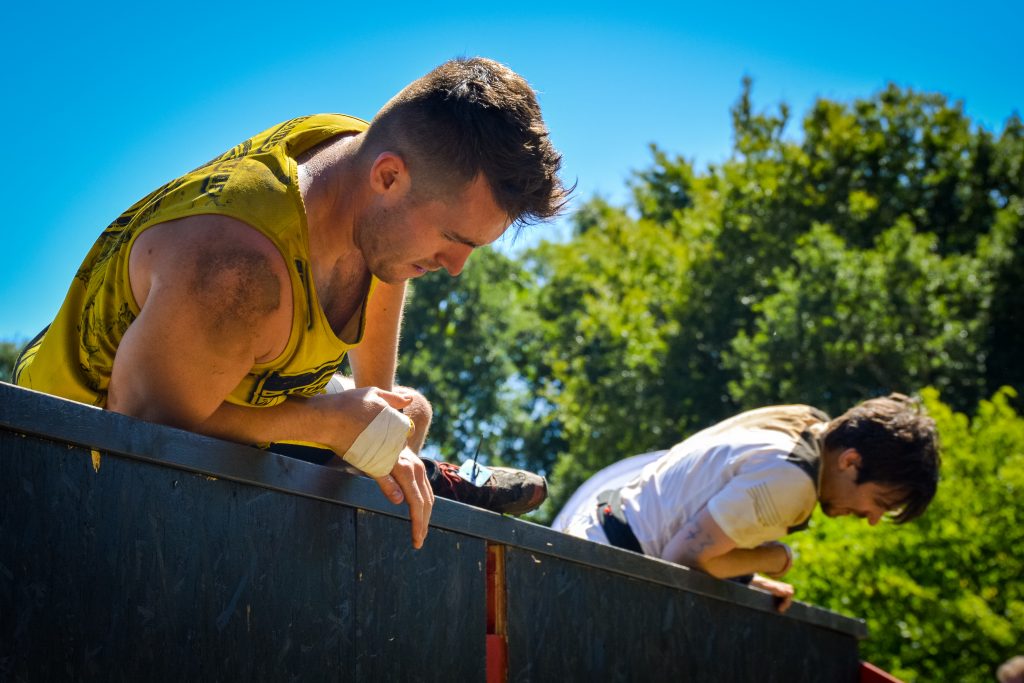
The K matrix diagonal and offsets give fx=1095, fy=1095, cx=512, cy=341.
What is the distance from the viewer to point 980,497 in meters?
9.20

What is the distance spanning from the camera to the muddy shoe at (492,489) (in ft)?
9.47

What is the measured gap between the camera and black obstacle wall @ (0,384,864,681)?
1.62 m

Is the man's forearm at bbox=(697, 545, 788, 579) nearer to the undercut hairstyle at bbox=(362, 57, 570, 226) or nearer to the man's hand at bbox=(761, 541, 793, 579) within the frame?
the man's hand at bbox=(761, 541, 793, 579)

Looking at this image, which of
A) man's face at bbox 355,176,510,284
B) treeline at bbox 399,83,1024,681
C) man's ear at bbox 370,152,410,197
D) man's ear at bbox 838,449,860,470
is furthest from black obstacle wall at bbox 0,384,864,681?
treeline at bbox 399,83,1024,681

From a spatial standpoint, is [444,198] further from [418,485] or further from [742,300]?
[742,300]

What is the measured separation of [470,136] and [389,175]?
0.20m

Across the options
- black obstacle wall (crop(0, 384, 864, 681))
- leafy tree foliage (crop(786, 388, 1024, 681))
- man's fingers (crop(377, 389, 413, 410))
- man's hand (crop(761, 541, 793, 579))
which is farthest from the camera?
leafy tree foliage (crop(786, 388, 1024, 681))

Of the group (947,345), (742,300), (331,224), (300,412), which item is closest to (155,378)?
(300,412)

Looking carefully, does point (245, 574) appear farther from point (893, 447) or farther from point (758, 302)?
point (758, 302)

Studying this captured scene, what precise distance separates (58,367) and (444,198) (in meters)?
0.92

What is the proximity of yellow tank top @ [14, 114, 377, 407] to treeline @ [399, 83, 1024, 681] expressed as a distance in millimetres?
15719

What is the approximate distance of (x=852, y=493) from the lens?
4289 millimetres

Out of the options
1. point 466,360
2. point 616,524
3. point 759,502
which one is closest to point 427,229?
point 759,502

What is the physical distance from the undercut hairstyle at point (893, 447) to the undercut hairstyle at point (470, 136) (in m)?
2.23
